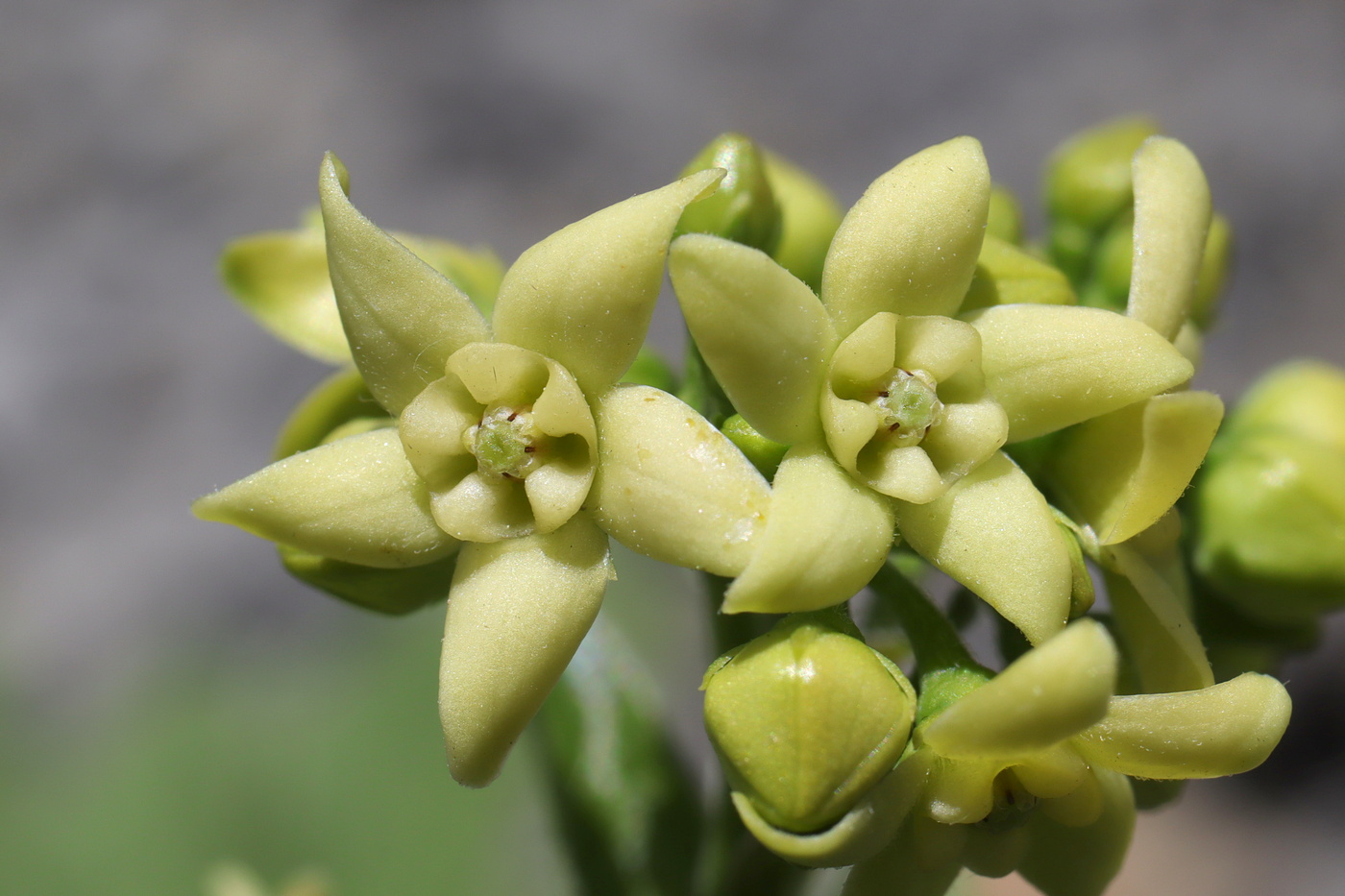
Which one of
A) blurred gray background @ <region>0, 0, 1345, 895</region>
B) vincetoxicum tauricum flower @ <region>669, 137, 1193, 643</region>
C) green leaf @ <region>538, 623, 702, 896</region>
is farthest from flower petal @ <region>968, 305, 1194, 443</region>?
blurred gray background @ <region>0, 0, 1345, 895</region>

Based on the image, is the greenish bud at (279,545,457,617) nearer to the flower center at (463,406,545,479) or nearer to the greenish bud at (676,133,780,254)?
the flower center at (463,406,545,479)

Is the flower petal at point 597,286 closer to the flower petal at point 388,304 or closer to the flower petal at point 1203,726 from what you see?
the flower petal at point 388,304

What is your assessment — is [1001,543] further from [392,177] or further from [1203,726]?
[392,177]

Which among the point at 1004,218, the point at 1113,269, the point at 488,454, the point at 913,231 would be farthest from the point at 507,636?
the point at 1113,269

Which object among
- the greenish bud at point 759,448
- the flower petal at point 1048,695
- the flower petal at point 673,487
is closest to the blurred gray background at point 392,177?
the greenish bud at point 759,448

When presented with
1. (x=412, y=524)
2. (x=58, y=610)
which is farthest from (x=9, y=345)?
(x=412, y=524)

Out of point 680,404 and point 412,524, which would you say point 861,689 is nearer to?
point 680,404

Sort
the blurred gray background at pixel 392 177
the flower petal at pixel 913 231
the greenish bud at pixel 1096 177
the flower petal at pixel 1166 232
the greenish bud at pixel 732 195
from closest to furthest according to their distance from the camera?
the flower petal at pixel 913 231 < the flower petal at pixel 1166 232 < the greenish bud at pixel 732 195 < the greenish bud at pixel 1096 177 < the blurred gray background at pixel 392 177
